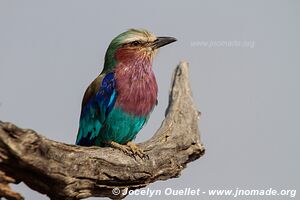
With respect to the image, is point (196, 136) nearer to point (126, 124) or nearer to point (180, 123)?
point (180, 123)

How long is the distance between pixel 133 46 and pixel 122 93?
0.61 m

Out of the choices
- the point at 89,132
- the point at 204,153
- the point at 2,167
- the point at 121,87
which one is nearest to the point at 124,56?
the point at 121,87

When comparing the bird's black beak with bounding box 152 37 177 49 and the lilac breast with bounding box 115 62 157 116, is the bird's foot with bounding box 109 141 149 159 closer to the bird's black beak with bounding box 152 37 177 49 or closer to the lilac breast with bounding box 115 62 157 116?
the lilac breast with bounding box 115 62 157 116

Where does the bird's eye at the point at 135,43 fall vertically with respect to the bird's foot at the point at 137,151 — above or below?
above

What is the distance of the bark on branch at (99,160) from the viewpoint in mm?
4215

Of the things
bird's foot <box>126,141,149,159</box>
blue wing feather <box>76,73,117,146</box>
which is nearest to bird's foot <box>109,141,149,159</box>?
bird's foot <box>126,141,149,159</box>

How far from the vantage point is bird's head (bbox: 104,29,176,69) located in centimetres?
671

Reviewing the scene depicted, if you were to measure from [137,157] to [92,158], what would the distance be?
77 cm

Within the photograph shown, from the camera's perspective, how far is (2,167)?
4.27m

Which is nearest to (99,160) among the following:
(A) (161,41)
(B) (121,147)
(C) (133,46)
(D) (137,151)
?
(D) (137,151)

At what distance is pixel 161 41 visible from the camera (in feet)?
22.4

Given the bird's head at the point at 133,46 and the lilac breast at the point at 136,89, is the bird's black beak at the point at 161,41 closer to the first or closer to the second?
the bird's head at the point at 133,46

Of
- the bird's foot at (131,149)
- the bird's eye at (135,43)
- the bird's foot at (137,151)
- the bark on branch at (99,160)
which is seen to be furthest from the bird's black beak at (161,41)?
the bird's foot at (137,151)

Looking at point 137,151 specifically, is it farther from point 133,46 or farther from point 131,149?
point 133,46
